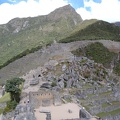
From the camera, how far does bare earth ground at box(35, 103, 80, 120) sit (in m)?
31.5

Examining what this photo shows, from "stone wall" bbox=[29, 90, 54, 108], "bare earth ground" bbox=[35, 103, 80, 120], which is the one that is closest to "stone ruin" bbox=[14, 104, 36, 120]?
"bare earth ground" bbox=[35, 103, 80, 120]

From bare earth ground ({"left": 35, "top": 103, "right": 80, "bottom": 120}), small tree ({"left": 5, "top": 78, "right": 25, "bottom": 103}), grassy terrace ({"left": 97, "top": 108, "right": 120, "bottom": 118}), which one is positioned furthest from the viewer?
A: small tree ({"left": 5, "top": 78, "right": 25, "bottom": 103})

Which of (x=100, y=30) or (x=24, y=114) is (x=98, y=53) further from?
(x=24, y=114)

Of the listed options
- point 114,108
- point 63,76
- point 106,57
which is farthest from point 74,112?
point 106,57

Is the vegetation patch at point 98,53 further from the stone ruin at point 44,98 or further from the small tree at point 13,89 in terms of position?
the stone ruin at point 44,98

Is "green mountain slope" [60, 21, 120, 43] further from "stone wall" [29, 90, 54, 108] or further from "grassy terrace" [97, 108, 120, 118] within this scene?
"stone wall" [29, 90, 54, 108]

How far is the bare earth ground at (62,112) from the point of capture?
103 ft

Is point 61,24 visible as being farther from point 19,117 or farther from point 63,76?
point 19,117

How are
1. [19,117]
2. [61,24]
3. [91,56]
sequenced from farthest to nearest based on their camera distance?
[61,24], [91,56], [19,117]

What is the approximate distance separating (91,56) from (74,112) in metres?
49.8

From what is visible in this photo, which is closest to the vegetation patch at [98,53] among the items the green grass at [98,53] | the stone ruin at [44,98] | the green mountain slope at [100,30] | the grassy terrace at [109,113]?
the green grass at [98,53]

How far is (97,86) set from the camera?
5075 cm

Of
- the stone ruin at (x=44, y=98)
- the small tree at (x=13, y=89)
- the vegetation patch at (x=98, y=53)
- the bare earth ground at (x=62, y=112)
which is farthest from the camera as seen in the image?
the vegetation patch at (x=98, y=53)

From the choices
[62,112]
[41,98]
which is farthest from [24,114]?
[41,98]
